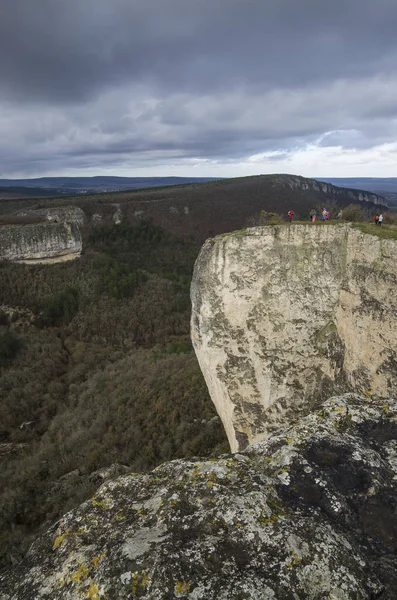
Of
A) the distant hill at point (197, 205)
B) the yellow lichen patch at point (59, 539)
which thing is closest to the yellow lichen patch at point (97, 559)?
the yellow lichen patch at point (59, 539)

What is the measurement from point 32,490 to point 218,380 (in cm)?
1187

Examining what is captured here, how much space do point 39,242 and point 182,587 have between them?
49.3m

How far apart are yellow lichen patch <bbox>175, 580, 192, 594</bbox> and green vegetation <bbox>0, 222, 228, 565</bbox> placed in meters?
5.59

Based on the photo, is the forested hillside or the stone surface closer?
the forested hillside

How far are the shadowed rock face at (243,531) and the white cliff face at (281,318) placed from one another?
8763mm

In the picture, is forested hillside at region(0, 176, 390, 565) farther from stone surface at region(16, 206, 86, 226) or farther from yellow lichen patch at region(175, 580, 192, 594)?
yellow lichen patch at region(175, 580, 192, 594)

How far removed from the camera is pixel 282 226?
529 inches

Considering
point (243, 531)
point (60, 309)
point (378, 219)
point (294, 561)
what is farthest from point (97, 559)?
point (60, 309)

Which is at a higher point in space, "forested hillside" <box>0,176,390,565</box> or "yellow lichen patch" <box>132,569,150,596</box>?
"yellow lichen patch" <box>132,569,150,596</box>

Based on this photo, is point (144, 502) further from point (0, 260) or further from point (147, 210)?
point (147, 210)

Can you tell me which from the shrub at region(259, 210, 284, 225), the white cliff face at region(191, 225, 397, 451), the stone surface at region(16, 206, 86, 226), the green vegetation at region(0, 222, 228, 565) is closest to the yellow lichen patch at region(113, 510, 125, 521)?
the green vegetation at region(0, 222, 228, 565)

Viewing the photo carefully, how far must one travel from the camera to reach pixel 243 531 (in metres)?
3.23

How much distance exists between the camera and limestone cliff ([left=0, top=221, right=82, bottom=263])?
44.3 metres

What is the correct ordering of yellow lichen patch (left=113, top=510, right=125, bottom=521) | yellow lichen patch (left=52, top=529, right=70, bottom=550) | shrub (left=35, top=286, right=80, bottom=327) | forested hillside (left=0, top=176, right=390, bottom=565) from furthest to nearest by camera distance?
shrub (left=35, top=286, right=80, bottom=327) < forested hillside (left=0, top=176, right=390, bottom=565) < yellow lichen patch (left=113, top=510, right=125, bottom=521) < yellow lichen patch (left=52, top=529, right=70, bottom=550)
